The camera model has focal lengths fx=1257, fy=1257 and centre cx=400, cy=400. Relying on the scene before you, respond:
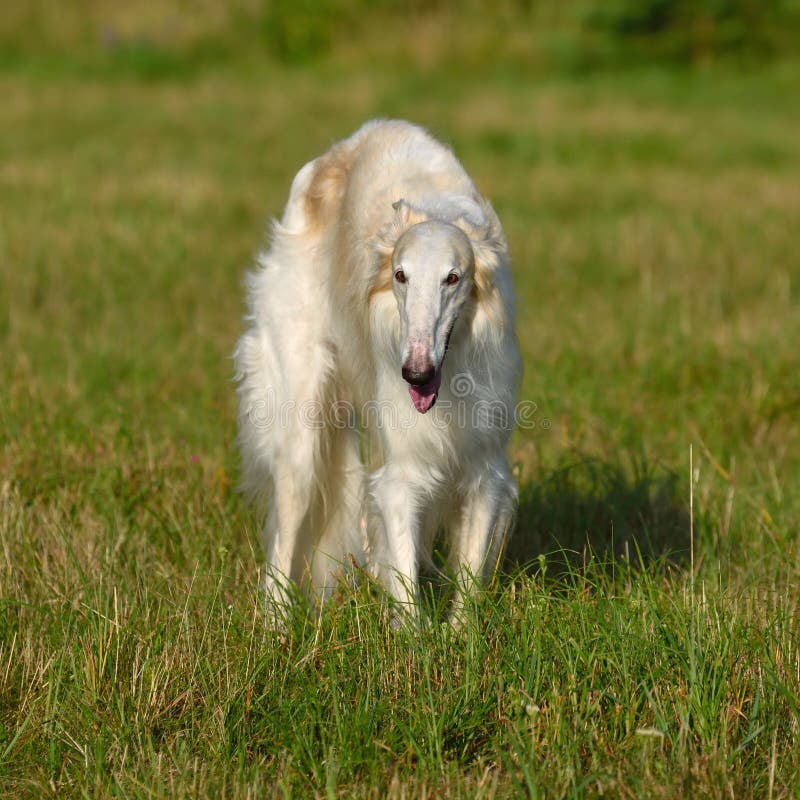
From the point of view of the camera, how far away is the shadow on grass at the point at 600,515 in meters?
4.43

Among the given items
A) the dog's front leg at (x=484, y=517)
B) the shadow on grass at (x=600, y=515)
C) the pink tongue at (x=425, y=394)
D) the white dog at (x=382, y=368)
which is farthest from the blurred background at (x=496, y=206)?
the pink tongue at (x=425, y=394)

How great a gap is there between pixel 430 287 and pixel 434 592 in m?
1.21

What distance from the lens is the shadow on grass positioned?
4430 millimetres

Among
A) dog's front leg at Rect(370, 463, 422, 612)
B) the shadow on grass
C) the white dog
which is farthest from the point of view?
the shadow on grass

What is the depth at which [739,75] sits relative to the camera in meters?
17.7

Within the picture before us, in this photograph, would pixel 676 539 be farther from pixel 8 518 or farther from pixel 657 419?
pixel 8 518

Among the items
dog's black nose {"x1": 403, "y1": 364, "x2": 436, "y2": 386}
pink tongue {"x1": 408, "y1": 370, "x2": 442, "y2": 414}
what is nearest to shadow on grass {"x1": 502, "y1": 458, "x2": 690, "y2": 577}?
pink tongue {"x1": 408, "y1": 370, "x2": 442, "y2": 414}

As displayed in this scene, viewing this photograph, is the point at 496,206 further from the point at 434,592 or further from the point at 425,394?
the point at 425,394

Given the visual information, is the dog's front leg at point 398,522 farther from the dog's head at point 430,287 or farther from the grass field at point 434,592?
the dog's head at point 430,287

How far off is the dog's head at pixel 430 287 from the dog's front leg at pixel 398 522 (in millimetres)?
445

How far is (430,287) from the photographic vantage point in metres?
3.27

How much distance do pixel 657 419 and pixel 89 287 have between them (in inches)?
148

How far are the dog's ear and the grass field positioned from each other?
3.23 feet

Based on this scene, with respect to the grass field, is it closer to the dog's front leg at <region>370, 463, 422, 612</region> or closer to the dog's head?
the dog's front leg at <region>370, 463, 422, 612</region>
